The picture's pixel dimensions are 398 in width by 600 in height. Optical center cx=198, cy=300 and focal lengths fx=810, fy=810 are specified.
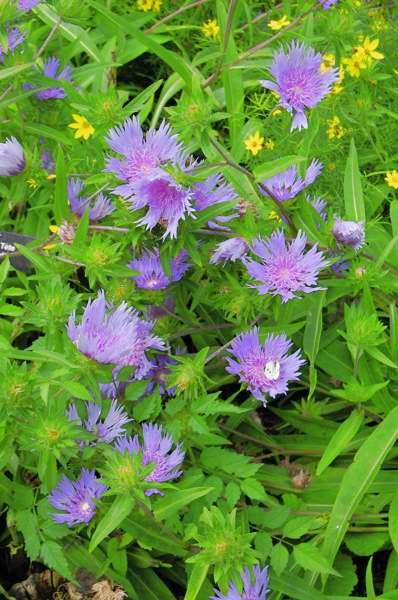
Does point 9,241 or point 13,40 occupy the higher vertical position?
point 13,40

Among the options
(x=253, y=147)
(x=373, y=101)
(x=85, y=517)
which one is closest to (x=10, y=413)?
(x=85, y=517)

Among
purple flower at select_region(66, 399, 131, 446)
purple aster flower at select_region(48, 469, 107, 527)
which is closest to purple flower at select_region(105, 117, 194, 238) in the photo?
Result: purple flower at select_region(66, 399, 131, 446)

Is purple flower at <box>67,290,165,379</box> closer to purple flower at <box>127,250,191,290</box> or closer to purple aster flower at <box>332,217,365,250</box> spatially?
purple flower at <box>127,250,191,290</box>

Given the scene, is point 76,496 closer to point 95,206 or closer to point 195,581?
point 195,581

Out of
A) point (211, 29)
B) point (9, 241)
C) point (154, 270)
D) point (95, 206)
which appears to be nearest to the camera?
point (154, 270)

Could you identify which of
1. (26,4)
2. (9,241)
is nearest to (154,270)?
(9,241)

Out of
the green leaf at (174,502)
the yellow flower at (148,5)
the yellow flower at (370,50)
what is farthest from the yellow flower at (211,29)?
the green leaf at (174,502)
